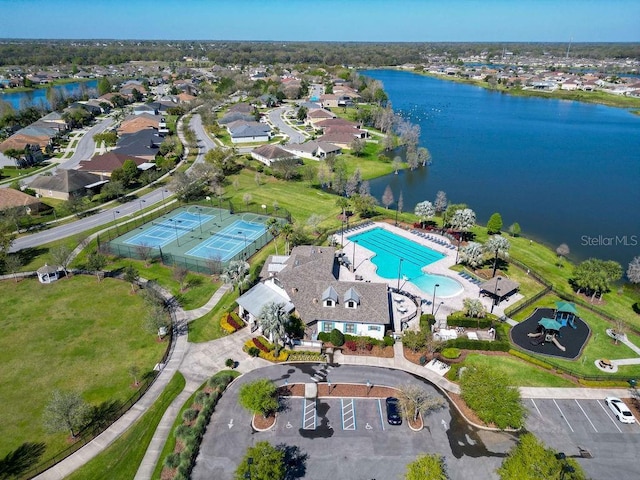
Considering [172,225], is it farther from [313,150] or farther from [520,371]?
[520,371]

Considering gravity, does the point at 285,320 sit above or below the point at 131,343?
above

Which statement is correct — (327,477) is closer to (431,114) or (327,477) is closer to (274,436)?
(274,436)

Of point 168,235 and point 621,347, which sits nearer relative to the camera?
point 621,347

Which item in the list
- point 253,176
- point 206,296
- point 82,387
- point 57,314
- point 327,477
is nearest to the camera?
point 327,477

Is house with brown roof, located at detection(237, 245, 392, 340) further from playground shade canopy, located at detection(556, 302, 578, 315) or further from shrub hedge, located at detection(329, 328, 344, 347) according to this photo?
playground shade canopy, located at detection(556, 302, 578, 315)

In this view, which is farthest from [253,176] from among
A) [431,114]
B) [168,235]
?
[431,114]

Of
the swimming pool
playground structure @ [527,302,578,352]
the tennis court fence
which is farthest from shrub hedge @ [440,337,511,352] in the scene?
the tennis court fence
